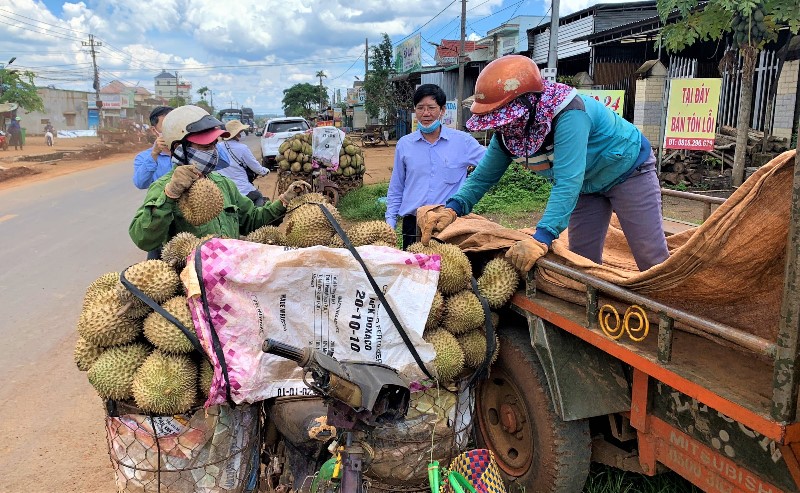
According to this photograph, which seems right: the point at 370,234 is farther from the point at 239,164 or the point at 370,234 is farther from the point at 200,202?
the point at 239,164

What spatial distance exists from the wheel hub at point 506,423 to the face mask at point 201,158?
1898 mm

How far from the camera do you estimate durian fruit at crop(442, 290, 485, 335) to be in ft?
8.76

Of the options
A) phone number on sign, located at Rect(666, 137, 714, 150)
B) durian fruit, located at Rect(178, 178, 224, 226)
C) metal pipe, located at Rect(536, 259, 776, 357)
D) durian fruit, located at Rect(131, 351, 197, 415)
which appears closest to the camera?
metal pipe, located at Rect(536, 259, 776, 357)

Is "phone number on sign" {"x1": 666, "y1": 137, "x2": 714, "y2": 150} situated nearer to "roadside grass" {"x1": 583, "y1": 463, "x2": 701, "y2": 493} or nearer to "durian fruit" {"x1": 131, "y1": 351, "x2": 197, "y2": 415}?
"roadside grass" {"x1": 583, "y1": 463, "x2": 701, "y2": 493}

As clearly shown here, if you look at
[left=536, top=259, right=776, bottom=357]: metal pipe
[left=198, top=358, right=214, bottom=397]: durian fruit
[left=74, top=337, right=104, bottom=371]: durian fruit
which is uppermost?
[left=536, top=259, right=776, bottom=357]: metal pipe

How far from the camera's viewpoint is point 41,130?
54281mm

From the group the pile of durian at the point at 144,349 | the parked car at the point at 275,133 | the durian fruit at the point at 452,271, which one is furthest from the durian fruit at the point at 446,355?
the parked car at the point at 275,133

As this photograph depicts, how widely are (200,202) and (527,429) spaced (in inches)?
75.0

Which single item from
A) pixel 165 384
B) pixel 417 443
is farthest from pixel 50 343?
pixel 417 443

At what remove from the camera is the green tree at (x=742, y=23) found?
891cm

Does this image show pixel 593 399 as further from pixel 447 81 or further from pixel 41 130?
pixel 41 130

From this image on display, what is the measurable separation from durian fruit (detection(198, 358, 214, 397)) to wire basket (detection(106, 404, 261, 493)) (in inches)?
3.2

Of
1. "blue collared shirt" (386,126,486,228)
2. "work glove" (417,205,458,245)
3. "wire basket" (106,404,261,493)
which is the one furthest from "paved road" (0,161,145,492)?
"blue collared shirt" (386,126,486,228)

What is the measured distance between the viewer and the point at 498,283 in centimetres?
287
